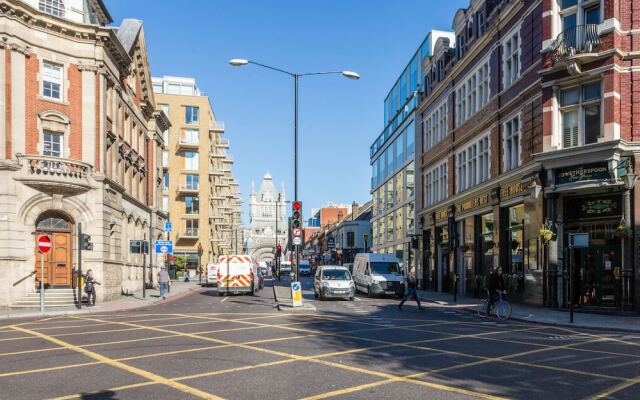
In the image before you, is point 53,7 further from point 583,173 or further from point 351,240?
point 351,240

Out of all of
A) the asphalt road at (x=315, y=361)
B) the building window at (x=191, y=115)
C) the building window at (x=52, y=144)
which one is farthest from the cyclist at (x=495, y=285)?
the building window at (x=191, y=115)

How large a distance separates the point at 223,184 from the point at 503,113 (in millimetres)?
72945

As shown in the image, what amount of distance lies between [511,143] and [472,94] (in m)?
6.22

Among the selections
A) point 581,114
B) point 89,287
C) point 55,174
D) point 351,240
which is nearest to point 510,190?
point 581,114

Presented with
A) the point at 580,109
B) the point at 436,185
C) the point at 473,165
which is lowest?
the point at 436,185

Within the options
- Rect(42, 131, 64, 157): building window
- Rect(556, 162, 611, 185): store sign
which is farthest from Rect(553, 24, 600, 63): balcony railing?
Rect(42, 131, 64, 157): building window

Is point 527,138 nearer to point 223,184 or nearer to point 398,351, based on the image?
point 398,351

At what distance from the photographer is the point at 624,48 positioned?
21219mm

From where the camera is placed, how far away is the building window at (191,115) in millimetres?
76375

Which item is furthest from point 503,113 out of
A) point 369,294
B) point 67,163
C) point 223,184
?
point 223,184

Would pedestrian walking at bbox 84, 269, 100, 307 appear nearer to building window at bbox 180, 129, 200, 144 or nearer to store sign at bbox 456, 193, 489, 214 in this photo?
store sign at bbox 456, 193, 489, 214

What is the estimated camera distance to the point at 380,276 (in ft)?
104

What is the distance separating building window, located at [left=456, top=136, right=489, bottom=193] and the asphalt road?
1530cm

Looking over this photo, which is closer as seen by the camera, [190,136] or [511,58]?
[511,58]
